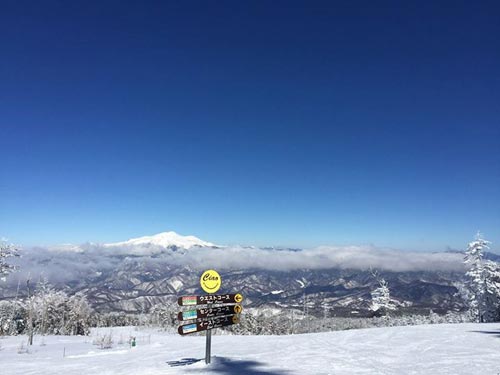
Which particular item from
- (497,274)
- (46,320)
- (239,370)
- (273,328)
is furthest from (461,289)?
(46,320)

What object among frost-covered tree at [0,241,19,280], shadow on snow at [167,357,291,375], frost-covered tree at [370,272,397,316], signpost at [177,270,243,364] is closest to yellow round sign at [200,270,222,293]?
signpost at [177,270,243,364]

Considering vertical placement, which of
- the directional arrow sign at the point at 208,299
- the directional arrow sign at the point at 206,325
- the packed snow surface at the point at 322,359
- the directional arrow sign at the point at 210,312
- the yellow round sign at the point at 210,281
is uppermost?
the yellow round sign at the point at 210,281

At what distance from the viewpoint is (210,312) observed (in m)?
11.9

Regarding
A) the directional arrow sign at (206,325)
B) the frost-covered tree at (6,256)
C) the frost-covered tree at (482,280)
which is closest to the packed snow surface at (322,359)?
the directional arrow sign at (206,325)

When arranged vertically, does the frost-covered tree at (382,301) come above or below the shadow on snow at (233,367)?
below

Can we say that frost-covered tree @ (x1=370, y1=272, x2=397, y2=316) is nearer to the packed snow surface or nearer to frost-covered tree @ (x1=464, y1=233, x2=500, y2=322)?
frost-covered tree @ (x1=464, y1=233, x2=500, y2=322)

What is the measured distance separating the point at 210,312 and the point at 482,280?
3969 centimetres

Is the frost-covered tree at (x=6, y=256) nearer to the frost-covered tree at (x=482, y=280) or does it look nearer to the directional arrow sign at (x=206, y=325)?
the directional arrow sign at (x=206, y=325)

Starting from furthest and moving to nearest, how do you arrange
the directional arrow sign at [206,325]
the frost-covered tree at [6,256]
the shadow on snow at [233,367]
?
the frost-covered tree at [6,256], the directional arrow sign at [206,325], the shadow on snow at [233,367]

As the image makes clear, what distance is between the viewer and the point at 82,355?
53.4 feet

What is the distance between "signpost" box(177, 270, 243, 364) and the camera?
1150 centimetres

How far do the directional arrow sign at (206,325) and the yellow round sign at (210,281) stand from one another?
975 mm

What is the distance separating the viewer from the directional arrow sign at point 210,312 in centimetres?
1145

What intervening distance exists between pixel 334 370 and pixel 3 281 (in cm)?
3206
